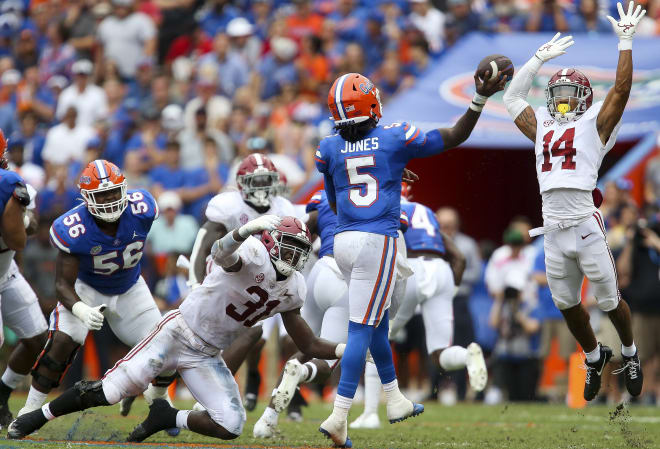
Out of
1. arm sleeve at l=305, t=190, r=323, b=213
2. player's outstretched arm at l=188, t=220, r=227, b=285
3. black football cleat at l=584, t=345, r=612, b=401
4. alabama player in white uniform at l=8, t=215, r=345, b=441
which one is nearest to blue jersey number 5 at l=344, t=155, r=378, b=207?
alabama player in white uniform at l=8, t=215, r=345, b=441

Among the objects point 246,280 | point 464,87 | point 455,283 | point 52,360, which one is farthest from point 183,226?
point 246,280

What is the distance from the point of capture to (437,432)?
7.83 meters

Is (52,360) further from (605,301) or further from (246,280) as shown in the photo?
(605,301)

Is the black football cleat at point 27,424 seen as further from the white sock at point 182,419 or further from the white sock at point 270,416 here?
the white sock at point 270,416

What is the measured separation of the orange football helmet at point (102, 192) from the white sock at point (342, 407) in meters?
1.86

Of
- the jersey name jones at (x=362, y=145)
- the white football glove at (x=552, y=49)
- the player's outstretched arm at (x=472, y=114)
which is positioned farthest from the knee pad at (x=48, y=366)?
the white football glove at (x=552, y=49)

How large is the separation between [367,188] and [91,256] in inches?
73.6

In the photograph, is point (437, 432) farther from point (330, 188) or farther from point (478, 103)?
point (478, 103)

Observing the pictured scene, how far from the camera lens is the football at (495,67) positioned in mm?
6277

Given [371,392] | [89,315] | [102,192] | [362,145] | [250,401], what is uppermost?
[362,145]

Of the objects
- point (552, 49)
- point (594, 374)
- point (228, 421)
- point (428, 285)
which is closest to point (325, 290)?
point (428, 285)

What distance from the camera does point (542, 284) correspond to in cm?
1146

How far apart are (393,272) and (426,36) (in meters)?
7.90

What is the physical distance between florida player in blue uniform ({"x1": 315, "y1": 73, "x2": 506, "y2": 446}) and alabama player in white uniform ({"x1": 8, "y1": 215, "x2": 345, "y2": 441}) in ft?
0.91
